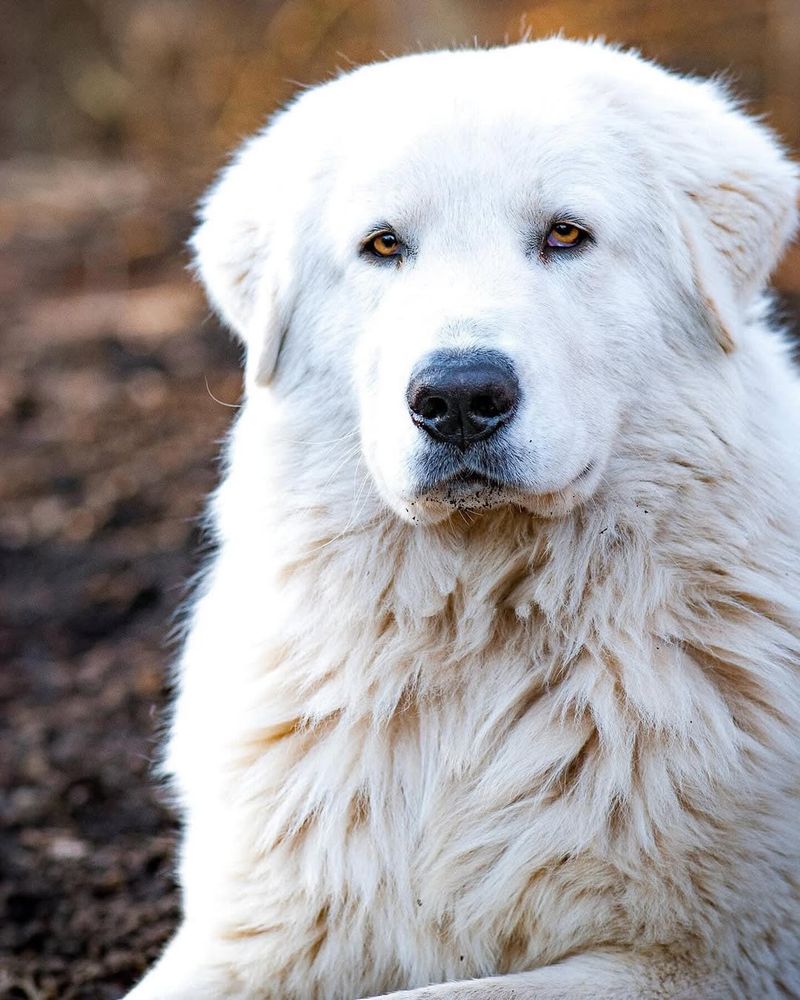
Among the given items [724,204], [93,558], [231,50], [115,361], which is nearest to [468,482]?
[724,204]

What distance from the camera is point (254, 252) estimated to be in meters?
3.60

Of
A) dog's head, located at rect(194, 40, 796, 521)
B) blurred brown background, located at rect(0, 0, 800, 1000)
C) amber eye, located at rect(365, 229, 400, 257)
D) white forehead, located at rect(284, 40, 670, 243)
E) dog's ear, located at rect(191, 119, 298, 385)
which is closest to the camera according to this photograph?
dog's head, located at rect(194, 40, 796, 521)

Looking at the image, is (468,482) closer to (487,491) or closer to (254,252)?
(487,491)

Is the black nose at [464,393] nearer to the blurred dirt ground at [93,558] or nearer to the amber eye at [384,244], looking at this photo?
the amber eye at [384,244]

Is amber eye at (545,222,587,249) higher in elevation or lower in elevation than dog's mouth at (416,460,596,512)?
higher

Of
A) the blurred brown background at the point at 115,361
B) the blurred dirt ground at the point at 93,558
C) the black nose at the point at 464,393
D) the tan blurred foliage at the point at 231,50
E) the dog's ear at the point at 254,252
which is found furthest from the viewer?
the tan blurred foliage at the point at 231,50

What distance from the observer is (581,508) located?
10.6 feet

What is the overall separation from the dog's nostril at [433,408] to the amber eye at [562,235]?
57 centimetres

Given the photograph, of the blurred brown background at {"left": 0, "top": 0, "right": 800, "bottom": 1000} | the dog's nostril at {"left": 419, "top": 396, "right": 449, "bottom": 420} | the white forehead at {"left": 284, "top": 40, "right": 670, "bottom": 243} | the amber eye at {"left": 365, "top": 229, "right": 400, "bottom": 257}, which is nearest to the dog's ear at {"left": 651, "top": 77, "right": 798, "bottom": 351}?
the white forehead at {"left": 284, "top": 40, "right": 670, "bottom": 243}

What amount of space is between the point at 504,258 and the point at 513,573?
74 centimetres

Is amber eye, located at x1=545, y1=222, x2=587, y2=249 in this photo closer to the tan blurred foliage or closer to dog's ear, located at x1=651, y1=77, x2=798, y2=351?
dog's ear, located at x1=651, y1=77, x2=798, y2=351

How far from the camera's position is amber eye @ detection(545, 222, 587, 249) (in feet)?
10.4

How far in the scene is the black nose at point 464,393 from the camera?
9.25ft

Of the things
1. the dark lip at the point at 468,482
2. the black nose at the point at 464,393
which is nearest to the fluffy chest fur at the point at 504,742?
the dark lip at the point at 468,482
